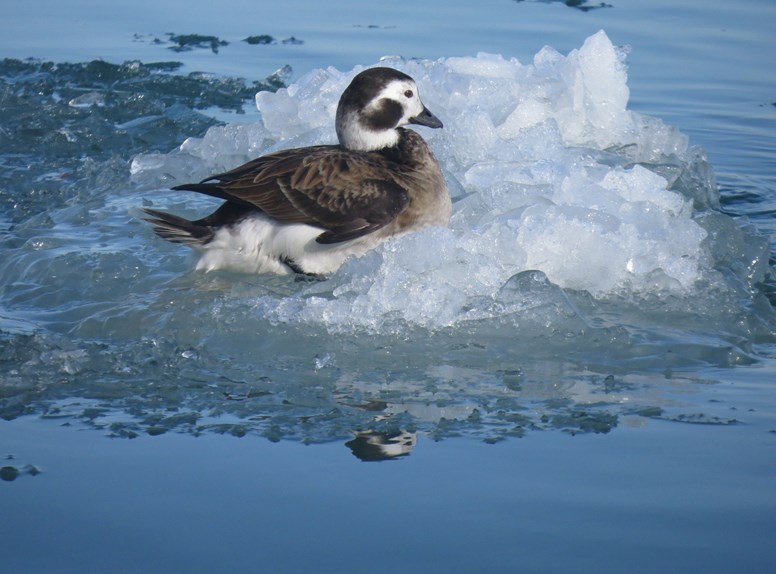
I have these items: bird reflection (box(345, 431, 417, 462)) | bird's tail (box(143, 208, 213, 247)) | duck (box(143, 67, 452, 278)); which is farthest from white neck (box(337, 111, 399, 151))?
bird reflection (box(345, 431, 417, 462))

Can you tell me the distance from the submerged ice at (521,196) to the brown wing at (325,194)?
0.37 metres

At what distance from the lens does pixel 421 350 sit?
511 cm

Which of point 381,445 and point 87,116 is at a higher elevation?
point 87,116

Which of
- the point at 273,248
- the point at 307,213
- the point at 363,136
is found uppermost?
the point at 363,136

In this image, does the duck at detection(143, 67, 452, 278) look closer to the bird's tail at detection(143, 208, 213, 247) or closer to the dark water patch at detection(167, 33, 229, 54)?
the bird's tail at detection(143, 208, 213, 247)

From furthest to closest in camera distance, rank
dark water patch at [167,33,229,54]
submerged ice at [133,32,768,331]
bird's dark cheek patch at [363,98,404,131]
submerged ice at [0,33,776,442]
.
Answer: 1. dark water patch at [167,33,229,54]
2. bird's dark cheek patch at [363,98,404,131]
3. submerged ice at [133,32,768,331]
4. submerged ice at [0,33,776,442]

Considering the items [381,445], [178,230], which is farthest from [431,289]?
[178,230]

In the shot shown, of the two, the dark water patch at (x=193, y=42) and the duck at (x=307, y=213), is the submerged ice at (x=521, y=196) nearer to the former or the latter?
the duck at (x=307, y=213)

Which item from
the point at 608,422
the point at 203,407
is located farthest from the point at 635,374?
the point at 203,407

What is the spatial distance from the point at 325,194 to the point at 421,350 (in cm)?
139

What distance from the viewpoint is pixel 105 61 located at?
10320 millimetres

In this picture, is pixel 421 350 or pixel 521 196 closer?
pixel 421 350

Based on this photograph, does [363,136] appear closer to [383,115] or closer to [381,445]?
[383,115]

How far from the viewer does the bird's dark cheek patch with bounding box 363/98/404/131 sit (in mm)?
6621
